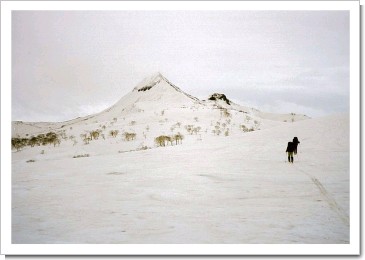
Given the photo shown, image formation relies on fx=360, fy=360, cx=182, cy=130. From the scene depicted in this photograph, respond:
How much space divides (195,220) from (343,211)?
6.42 ft

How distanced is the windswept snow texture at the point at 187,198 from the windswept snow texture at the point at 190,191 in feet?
0.04

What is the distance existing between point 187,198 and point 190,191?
0.33m

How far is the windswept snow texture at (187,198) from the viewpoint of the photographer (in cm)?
388

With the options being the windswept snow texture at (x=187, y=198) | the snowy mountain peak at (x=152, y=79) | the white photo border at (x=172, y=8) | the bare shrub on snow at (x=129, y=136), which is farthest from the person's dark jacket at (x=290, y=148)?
the bare shrub on snow at (x=129, y=136)

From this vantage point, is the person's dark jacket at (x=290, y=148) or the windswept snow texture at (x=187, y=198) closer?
the windswept snow texture at (x=187, y=198)

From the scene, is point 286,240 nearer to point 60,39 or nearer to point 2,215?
point 2,215

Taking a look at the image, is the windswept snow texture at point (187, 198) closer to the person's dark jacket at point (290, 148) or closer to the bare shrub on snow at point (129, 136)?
the person's dark jacket at point (290, 148)

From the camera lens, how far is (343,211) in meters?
4.57

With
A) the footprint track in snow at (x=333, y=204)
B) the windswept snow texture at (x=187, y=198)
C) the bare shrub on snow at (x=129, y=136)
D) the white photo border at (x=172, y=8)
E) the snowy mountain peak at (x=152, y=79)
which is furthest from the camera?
the bare shrub on snow at (x=129, y=136)

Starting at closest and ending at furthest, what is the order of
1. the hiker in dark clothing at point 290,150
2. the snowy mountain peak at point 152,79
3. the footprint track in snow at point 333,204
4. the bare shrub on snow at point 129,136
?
the footprint track in snow at point 333,204 → the hiker in dark clothing at point 290,150 → the snowy mountain peak at point 152,79 → the bare shrub on snow at point 129,136

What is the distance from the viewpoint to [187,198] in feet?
15.9

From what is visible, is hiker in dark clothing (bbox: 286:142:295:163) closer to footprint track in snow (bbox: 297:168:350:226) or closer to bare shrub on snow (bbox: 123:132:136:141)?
footprint track in snow (bbox: 297:168:350:226)

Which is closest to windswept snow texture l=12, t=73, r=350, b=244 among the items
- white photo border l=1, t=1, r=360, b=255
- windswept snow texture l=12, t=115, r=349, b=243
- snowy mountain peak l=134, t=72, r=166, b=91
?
windswept snow texture l=12, t=115, r=349, b=243

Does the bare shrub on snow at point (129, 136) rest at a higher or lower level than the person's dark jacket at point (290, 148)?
higher
